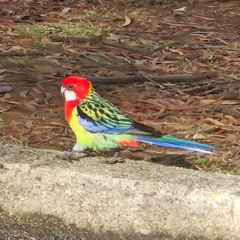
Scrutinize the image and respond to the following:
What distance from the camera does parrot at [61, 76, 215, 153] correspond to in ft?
11.2

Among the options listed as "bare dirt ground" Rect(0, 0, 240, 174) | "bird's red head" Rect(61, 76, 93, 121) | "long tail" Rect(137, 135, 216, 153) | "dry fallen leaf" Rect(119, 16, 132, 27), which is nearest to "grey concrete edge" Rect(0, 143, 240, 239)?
"long tail" Rect(137, 135, 216, 153)

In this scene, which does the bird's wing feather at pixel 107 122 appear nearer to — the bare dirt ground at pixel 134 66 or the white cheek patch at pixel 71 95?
the white cheek patch at pixel 71 95

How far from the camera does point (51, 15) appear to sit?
7191 mm

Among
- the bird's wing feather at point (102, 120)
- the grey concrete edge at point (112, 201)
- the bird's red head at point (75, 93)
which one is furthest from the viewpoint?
the bird's red head at point (75, 93)

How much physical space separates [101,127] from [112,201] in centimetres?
48

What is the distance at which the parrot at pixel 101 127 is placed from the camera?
341 centimetres

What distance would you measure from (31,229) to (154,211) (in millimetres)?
559

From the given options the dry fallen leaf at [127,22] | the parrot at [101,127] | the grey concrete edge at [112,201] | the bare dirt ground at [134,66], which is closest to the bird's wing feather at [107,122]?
the parrot at [101,127]

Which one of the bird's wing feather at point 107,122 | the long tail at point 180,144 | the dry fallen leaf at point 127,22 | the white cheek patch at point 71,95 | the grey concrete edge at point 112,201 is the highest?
the white cheek patch at point 71,95

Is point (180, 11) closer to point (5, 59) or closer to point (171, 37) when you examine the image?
point (171, 37)

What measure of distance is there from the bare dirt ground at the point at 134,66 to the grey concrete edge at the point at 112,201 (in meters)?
0.80

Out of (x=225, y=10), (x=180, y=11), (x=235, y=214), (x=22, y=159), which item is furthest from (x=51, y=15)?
(x=235, y=214)

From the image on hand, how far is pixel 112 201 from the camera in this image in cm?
314

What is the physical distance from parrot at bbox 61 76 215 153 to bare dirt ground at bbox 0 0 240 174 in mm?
544
